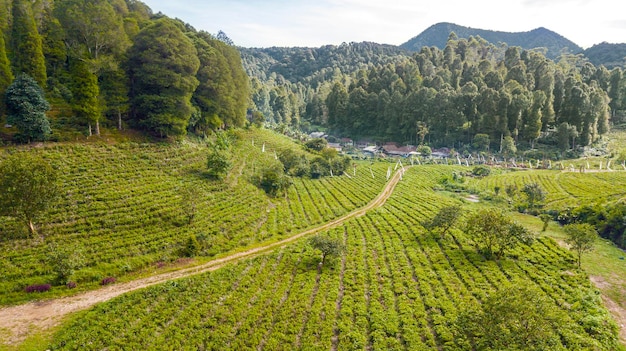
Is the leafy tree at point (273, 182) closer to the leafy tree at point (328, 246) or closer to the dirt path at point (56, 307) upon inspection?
the dirt path at point (56, 307)

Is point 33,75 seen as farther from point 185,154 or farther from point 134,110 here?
point 185,154

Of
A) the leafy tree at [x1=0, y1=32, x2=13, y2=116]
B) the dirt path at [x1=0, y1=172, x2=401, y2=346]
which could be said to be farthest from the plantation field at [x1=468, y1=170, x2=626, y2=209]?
the leafy tree at [x1=0, y1=32, x2=13, y2=116]

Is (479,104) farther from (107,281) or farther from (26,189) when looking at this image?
(26,189)

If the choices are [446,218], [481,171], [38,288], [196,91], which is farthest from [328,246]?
[481,171]

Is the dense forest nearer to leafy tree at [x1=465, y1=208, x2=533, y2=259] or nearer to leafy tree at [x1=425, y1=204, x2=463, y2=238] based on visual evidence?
leafy tree at [x1=425, y1=204, x2=463, y2=238]

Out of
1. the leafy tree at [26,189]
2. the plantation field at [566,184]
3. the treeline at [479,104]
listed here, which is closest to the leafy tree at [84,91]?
the leafy tree at [26,189]
